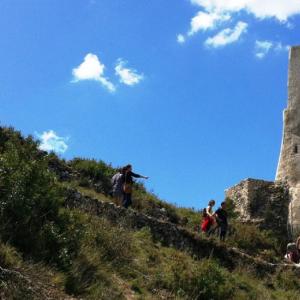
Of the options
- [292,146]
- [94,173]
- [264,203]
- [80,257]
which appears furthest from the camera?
[292,146]

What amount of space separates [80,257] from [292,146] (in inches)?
730

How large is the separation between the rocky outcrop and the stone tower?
31.0 ft

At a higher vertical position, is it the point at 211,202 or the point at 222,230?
the point at 211,202

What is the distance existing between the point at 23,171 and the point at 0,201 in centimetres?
69

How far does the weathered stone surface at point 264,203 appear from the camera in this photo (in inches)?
1014

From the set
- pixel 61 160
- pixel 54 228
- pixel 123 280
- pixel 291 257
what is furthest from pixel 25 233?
pixel 61 160

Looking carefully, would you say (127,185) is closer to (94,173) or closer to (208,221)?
(208,221)

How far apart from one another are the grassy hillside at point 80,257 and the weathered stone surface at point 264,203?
9.90 m

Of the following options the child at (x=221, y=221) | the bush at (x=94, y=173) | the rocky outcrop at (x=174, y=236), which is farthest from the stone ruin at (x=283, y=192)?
the rocky outcrop at (x=174, y=236)

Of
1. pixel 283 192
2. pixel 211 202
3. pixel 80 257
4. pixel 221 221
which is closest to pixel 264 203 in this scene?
pixel 283 192

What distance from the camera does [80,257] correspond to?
10352 millimetres

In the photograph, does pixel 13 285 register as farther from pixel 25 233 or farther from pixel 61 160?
pixel 61 160

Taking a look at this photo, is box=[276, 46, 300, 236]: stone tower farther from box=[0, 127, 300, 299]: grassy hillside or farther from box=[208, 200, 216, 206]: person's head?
box=[0, 127, 300, 299]: grassy hillside

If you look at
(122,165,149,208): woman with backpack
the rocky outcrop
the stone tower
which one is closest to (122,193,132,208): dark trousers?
(122,165,149,208): woman with backpack
